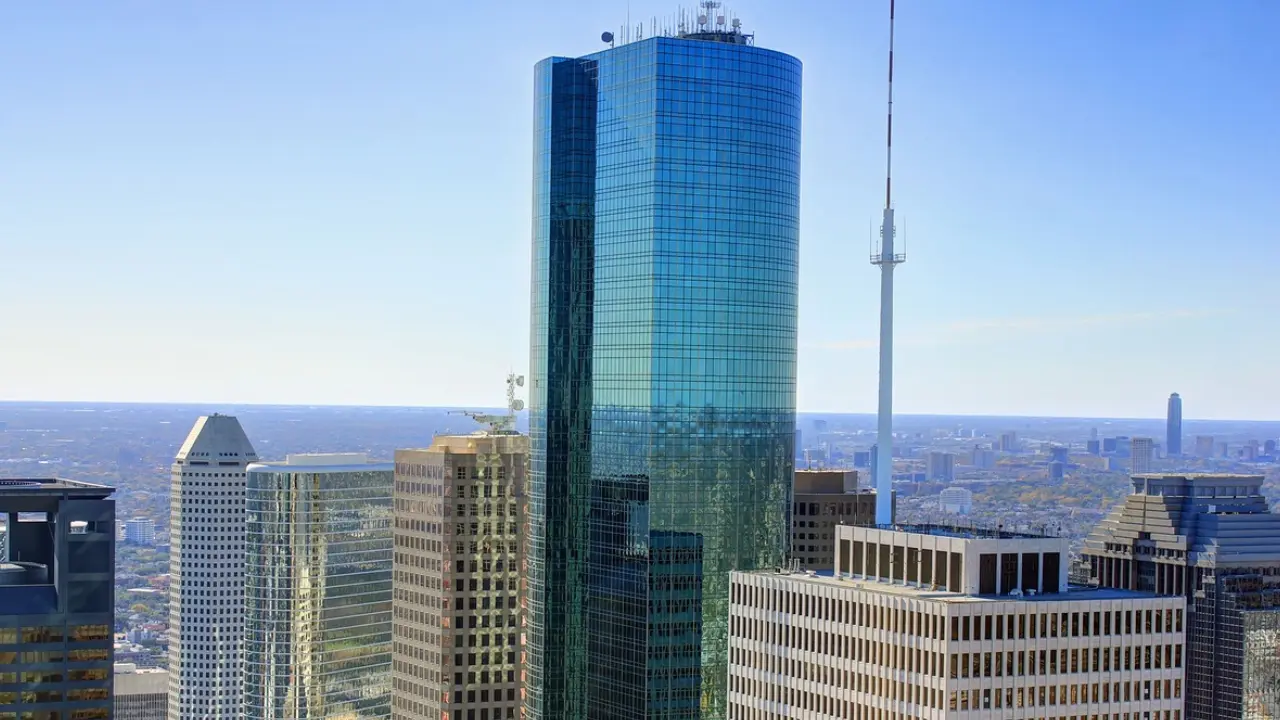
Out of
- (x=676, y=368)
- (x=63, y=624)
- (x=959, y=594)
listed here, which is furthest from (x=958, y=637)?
(x=63, y=624)

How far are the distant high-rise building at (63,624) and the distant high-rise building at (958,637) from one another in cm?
5231

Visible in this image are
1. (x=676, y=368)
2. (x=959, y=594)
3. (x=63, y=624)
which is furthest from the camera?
(x=676, y=368)

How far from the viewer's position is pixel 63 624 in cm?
13138

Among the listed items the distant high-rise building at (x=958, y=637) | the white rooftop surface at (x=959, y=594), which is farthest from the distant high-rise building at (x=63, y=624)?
the white rooftop surface at (x=959, y=594)

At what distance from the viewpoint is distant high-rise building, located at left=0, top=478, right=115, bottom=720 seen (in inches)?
5148

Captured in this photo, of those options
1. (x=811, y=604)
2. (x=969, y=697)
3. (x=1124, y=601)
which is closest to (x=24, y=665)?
(x=811, y=604)

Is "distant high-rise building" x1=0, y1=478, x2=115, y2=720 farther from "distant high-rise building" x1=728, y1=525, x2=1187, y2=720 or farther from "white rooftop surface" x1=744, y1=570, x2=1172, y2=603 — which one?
"white rooftop surface" x1=744, y1=570, x2=1172, y2=603

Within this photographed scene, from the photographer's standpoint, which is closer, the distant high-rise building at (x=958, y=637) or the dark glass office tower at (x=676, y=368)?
the distant high-rise building at (x=958, y=637)

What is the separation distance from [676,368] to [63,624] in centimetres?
7107

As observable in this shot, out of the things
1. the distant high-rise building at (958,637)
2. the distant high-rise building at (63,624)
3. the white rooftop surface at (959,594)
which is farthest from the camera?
the distant high-rise building at (63,624)

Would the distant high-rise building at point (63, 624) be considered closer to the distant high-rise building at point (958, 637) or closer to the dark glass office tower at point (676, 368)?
the distant high-rise building at point (958, 637)

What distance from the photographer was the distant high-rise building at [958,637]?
412 feet

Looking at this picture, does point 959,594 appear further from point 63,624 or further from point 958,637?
point 63,624

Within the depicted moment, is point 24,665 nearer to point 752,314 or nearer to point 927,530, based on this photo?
point 927,530
